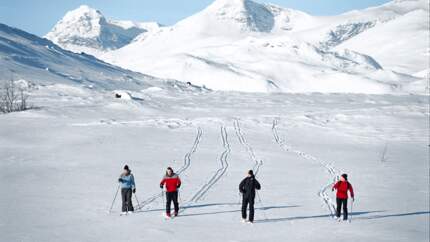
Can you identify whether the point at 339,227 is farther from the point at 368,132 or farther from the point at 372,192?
the point at 368,132

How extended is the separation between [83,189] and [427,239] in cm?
1100

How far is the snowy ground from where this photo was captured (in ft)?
46.9

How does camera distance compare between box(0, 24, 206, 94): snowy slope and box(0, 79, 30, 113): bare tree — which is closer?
box(0, 79, 30, 113): bare tree

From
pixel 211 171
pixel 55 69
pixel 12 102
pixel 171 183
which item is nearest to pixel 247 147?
pixel 211 171

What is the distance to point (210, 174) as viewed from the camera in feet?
76.2

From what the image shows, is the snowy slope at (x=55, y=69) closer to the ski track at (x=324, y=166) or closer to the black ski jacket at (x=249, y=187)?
the ski track at (x=324, y=166)

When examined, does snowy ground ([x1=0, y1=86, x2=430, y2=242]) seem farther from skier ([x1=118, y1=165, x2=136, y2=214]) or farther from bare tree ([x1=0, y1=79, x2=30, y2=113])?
bare tree ([x1=0, y1=79, x2=30, y2=113])

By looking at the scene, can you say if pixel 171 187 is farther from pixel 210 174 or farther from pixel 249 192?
pixel 210 174

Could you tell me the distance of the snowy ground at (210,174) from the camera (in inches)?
563

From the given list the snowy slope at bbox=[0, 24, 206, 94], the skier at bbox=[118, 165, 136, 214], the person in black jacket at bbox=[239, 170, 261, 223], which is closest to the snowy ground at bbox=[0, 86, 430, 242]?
the person in black jacket at bbox=[239, 170, 261, 223]

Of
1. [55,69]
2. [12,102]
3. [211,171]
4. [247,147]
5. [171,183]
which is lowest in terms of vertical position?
[171,183]

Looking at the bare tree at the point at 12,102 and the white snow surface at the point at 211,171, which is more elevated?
the bare tree at the point at 12,102

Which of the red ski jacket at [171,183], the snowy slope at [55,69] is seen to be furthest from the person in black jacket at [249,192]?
the snowy slope at [55,69]

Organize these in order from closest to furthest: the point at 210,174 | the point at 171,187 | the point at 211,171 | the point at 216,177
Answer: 1. the point at 171,187
2. the point at 216,177
3. the point at 210,174
4. the point at 211,171
